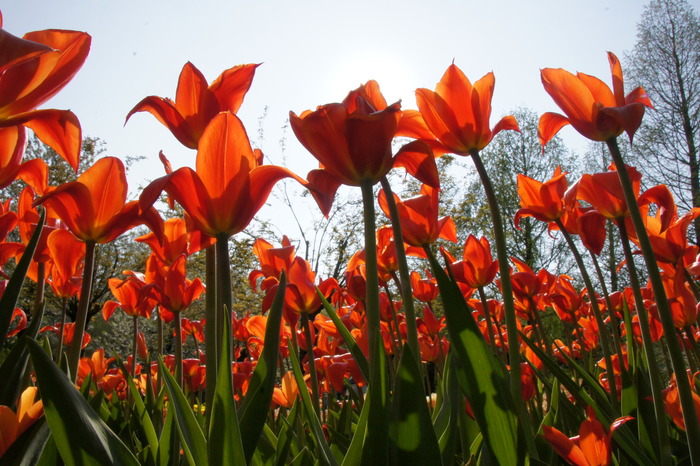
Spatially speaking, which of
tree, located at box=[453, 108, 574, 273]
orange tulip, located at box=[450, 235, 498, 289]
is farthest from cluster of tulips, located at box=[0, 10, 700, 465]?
tree, located at box=[453, 108, 574, 273]

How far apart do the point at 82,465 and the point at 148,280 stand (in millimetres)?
1080

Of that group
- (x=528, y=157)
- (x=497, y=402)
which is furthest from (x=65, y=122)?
(x=528, y=157)

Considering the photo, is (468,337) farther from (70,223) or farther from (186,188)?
(70,223)

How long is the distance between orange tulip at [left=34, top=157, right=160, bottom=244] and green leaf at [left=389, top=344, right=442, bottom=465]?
59 cm

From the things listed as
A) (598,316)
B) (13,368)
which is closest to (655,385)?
(598,316)

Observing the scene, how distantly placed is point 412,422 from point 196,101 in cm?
72

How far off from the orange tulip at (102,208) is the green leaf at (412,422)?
589 mm

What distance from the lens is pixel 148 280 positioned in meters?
1.61

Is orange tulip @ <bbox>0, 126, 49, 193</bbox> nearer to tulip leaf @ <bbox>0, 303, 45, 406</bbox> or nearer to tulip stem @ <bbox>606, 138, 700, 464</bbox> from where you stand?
tulip leaf @ <bbox>0, 303, 45, 406</bbox>

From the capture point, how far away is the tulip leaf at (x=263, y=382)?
2.16 ft

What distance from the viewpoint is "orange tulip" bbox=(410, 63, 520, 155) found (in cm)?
101

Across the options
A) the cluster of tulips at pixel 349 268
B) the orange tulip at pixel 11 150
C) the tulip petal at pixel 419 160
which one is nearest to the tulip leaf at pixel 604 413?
the cluster of tulips at pixel 349 268

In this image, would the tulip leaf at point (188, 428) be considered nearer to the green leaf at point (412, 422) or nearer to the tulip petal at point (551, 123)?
the green leaf at point (412, 422)

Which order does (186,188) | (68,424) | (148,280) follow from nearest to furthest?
1. (68,424)
2. (186,188)
3. (148,280)
